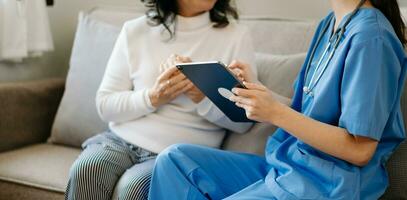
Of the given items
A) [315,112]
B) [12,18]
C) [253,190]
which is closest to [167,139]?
[253,190]

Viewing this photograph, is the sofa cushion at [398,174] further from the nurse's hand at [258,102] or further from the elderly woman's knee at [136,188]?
the elderly woman's knee at [136,188]

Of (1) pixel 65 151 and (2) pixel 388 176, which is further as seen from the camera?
(1) pixel 65 151

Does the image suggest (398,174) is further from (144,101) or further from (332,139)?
(144,101)

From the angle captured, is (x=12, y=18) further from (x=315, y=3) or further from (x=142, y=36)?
(x=315, y=3)

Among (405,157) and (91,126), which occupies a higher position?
(405,157)

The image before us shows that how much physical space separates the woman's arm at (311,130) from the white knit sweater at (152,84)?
0.37 m

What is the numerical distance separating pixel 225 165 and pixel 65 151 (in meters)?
0.75

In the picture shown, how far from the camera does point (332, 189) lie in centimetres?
105

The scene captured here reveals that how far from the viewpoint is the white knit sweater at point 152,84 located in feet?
4.93

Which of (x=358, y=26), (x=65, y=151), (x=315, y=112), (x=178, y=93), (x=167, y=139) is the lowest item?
(x=65, y=151)

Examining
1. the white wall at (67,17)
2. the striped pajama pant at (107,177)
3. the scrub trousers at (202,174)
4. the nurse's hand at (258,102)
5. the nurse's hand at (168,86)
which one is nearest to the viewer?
the nurse's hand at (258,102)

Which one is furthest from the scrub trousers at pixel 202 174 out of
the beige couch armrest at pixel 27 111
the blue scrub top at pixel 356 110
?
the beige couch armrest at pixel 27 111

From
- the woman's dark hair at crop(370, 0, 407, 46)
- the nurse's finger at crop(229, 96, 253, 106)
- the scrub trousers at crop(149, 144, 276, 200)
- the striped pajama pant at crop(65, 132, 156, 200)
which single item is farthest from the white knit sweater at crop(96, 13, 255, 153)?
the woman's dark hair at crop(370, 0, 407, 46)

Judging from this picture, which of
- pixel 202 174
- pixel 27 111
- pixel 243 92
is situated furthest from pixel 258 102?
pixel 27 111
